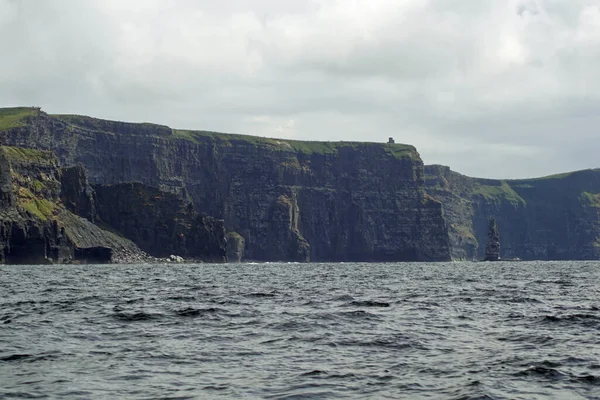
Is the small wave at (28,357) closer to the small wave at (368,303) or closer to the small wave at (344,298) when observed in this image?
the small wave at (368,303)

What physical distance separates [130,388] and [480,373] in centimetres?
1209

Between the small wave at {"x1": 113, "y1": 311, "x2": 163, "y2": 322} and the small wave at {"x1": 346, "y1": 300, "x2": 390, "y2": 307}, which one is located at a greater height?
the small wave at {"x1": 113, "y1": 311, "x2": 163, "y2": 322}

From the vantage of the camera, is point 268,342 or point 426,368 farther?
point 268,342

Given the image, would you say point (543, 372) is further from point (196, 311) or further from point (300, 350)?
point (196, 311)

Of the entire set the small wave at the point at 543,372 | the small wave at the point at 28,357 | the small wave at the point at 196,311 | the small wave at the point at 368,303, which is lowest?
the small wave at the point at 543,372

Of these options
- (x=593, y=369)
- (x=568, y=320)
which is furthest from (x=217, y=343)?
(x=568, y=320)

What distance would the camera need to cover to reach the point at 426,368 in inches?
1161

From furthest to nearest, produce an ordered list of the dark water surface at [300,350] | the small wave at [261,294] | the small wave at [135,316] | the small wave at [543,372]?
the small wave at [261,294]
the small wave at [135,316]
the small wave at [543,372]
the dark water surface at [300,350]

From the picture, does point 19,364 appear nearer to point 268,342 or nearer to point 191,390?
point 191,390

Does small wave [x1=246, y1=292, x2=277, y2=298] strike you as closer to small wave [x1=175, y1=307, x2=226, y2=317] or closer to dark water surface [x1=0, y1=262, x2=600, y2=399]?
dark water surface [x1=0, y1=262, x2=600, y2=399]

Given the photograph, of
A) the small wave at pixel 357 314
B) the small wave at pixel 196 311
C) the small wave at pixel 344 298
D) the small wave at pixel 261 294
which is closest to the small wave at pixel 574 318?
the small wave at pixel 357 314

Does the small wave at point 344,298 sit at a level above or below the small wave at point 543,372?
above

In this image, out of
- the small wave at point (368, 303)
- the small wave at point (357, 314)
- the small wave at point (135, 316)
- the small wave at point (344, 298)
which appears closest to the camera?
the small wave at point (135, 316)

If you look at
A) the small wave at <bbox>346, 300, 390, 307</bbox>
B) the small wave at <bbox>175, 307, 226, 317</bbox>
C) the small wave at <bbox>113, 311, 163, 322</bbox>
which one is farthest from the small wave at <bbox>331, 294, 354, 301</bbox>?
the small wave at <bbox>113, 311, 163, 322</bbox>
